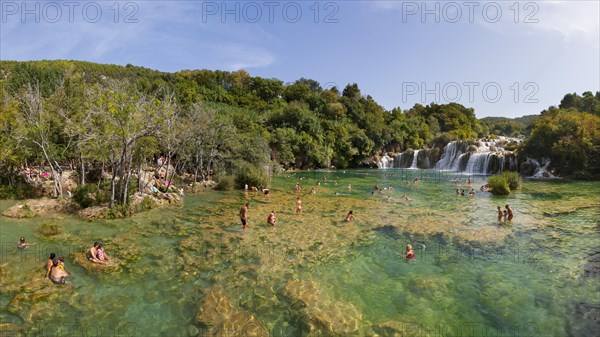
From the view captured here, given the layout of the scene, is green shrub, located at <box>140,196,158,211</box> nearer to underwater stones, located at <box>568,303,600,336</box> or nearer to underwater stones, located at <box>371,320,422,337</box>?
underwater stones, located at <box>371,320,422,337</box>

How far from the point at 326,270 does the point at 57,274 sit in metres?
10.1

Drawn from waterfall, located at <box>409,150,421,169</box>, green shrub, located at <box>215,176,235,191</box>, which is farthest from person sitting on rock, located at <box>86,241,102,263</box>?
waterfall, located at <box>409,150,421,169</box>

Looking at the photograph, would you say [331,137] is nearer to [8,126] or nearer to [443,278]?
[8,126]

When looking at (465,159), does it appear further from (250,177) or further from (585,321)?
(585,321)

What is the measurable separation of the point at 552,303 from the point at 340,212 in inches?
605

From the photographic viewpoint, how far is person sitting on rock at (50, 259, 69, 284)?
1232 centimetres

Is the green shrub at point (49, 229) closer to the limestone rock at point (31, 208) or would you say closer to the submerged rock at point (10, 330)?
the limestone rock at point (31, 208)

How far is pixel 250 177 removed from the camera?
3672 centimetres

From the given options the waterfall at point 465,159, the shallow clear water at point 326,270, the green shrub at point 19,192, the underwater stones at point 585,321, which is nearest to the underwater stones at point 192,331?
the shallow clear water at point 326,270

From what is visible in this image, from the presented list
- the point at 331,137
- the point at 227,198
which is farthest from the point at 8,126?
the point at 331,137

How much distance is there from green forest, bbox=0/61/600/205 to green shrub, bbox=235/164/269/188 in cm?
55

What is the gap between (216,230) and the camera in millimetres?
19766

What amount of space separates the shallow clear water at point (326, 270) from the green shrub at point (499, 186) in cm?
889

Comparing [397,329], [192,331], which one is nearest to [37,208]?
[192,331]
